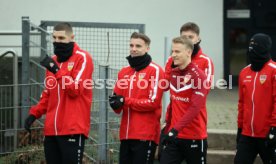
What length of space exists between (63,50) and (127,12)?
651 cm

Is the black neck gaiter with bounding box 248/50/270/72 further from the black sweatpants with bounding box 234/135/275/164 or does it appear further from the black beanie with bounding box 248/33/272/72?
the black sweatpants with bounding box 234/135/275/164

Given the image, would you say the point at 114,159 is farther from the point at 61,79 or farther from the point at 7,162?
the point at 61,79

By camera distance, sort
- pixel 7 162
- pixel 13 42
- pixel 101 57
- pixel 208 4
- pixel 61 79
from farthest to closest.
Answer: pixel 208 4, pixel 13 42, pixel 101 57, pixel 7 162, pixel 61 79


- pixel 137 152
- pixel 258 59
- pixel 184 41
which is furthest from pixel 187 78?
pixel 258 59

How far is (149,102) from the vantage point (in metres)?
6.86

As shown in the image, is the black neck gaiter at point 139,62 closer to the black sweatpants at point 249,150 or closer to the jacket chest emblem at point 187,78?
the jacket chest emblem at point 187,78

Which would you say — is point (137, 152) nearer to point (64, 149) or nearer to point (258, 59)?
point (64, 149)

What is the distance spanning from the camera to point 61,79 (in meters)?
6.75

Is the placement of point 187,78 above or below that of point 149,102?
above

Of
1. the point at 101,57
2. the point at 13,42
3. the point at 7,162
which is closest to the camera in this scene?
the point at 7,162

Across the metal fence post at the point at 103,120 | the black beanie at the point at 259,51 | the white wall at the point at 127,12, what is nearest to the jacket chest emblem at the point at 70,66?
the metal fence post at the point at 103,120

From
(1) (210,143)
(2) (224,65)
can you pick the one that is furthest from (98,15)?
(1) (210,143)

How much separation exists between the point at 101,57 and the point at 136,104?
283 cm

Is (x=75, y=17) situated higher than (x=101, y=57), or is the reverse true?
(x=75, y=17)
